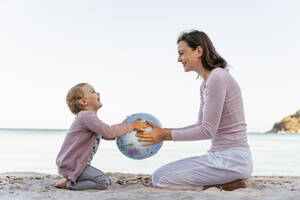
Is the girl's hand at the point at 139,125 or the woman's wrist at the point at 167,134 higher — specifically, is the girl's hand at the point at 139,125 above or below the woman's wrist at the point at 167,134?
above

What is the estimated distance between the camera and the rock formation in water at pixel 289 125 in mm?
99188

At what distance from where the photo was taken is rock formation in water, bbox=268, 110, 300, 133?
99188mm

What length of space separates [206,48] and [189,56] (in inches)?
10.2

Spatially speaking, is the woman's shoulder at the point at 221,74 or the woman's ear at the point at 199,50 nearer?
the woman's shoulder at the point at 221,74

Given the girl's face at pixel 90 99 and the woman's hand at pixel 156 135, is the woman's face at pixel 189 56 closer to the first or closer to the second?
the woman's hand at pixel 156 135

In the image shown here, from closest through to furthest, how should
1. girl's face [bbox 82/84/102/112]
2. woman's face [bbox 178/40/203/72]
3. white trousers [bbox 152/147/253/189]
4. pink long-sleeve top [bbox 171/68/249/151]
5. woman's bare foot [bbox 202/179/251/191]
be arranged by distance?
pink long-sleeve top [bbox 171/68/249/151] < white trousers [bbox 152/147/253/189] < woman's bare foot [bbox 202/179/251/191] < woman's face [bbox 178/40/203/72] < girl's face [bbox 82/84/102/112]

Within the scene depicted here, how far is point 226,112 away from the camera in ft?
17.2

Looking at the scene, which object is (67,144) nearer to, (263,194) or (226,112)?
(226,112)

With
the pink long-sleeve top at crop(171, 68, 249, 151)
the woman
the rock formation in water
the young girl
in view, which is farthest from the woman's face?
the rock formation in water

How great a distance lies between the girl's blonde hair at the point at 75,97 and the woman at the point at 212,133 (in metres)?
1.08

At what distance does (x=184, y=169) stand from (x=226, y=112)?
0.96 m

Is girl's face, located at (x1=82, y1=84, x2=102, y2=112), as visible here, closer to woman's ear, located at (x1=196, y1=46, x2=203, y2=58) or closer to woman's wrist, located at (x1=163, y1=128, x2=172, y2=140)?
woman's wrist, located at (x1=163, y1=128, x2=172, y2=140)

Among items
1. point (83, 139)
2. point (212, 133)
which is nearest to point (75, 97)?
point (83, 139)

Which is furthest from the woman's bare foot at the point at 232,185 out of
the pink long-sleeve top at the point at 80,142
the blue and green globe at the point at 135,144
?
the pink long-sleeve top at the point at 80,142
